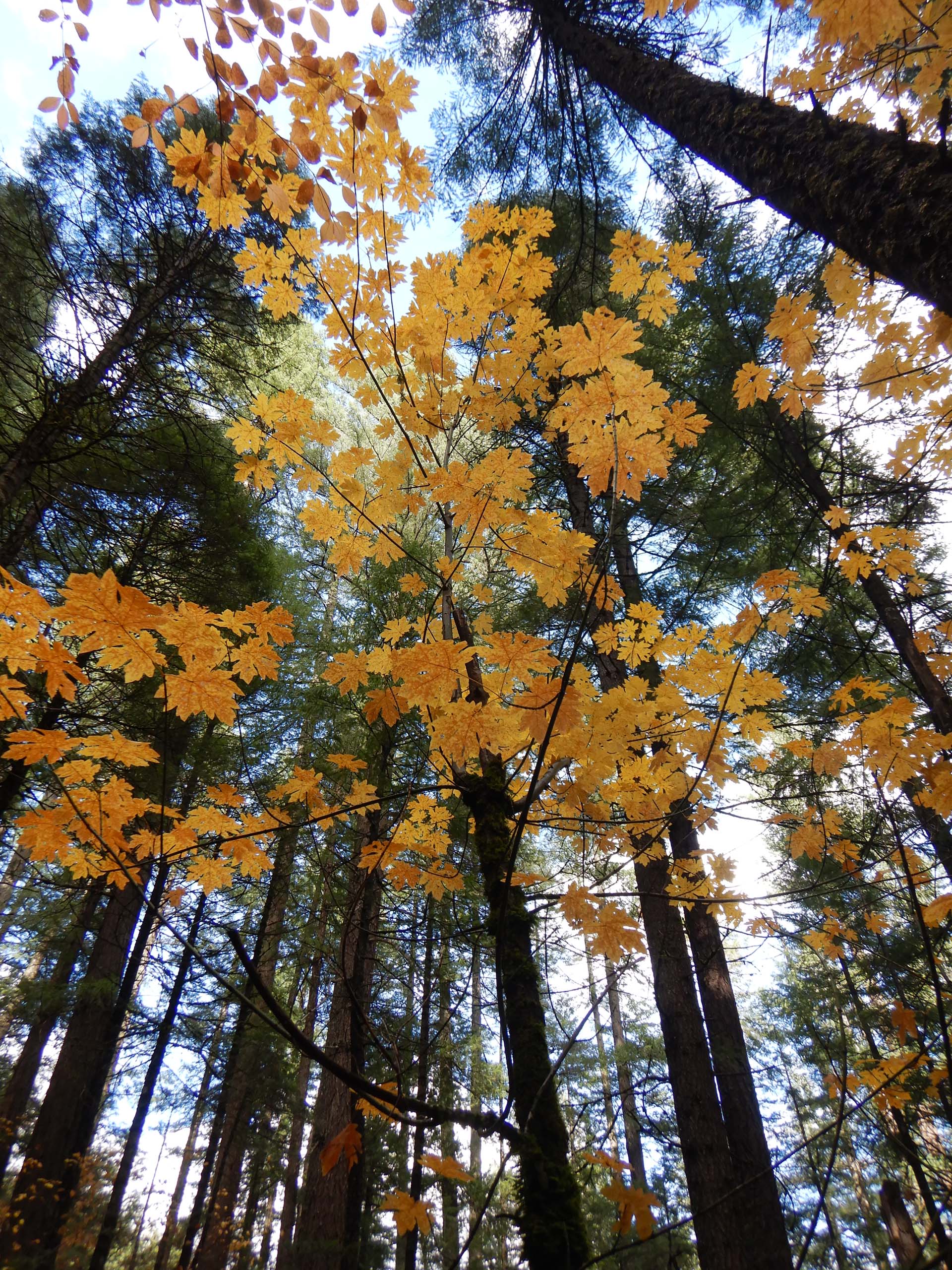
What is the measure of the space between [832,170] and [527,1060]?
300 cm

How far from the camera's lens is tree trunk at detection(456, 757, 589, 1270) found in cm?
125

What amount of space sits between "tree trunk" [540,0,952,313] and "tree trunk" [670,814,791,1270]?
2705 mm

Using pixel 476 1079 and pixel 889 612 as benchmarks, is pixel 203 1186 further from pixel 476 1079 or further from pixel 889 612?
pixel 889 612

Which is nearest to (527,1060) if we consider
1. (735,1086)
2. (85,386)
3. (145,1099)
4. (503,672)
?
(503,672)

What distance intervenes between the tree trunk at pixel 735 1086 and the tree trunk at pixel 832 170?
2.71 metres

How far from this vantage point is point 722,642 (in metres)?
2.61

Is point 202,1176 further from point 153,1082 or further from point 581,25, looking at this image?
point 581,25

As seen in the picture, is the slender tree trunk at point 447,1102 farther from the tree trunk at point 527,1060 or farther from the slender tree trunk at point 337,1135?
the tree trunk at point 527,1060

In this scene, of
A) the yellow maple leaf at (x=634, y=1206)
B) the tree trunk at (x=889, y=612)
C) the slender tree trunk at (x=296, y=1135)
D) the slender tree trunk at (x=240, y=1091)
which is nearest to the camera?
the yellow maple leaf at (x=634, y=1206)

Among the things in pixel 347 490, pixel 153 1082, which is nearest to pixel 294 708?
pixel 153 1082

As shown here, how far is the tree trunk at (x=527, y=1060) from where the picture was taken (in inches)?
49.3

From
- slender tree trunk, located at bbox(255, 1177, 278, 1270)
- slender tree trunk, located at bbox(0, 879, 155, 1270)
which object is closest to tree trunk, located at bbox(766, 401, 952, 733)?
slender tree trunk, located at bbox(0, 879, 155, 1270)

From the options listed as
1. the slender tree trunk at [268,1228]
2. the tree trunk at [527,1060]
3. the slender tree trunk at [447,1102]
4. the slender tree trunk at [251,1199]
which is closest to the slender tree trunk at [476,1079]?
the slender tree trunk at [447,1102]

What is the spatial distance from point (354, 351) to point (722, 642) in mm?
2012
